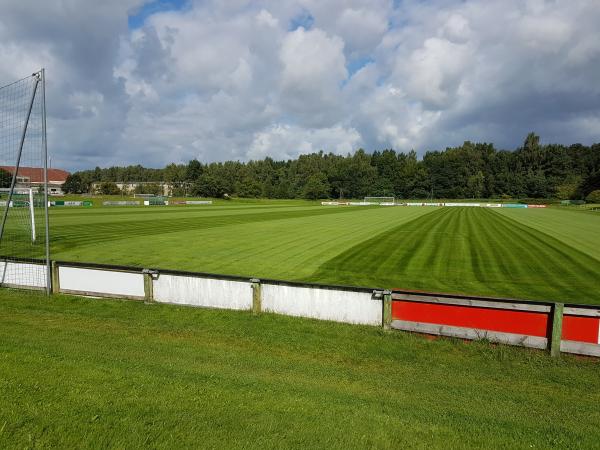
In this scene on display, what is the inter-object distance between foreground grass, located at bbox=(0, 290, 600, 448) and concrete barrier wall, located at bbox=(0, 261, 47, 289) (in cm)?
273

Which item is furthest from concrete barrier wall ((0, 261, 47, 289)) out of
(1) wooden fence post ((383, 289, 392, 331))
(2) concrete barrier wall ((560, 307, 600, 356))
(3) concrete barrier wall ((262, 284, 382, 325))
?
(2) concrete barrier wall ((560, 307, 600, 356))

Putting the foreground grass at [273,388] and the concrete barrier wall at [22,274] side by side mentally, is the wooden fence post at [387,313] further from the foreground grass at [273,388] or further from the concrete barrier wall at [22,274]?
the concrete barrier wall at [22,274]

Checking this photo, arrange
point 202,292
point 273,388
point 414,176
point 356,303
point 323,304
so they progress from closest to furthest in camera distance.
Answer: point 273,388 → point 356,303 → point 323,304 → point 202,292 → point 414,176

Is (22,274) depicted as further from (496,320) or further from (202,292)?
(496,320)

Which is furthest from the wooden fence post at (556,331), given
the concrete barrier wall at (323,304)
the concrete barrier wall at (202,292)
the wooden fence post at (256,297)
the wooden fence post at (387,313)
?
the concrete barrier wall at (202,292)

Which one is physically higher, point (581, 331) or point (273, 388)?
point (581, 331)

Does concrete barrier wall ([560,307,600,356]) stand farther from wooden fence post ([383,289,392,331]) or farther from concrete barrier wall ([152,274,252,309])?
concrete barrier wall ([152,274,252,309])

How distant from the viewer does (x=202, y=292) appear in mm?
10617

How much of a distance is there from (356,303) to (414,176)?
491ft

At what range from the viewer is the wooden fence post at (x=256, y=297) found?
1012 centimetres

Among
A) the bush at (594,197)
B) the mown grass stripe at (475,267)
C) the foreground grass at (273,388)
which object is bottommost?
the mown grass stripe at (475,267)

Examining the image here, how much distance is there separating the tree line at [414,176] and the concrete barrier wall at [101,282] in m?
132

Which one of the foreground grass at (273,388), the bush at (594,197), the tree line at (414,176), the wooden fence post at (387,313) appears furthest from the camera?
the tree line at (414,176)

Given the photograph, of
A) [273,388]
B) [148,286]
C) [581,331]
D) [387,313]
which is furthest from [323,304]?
[581,331]
